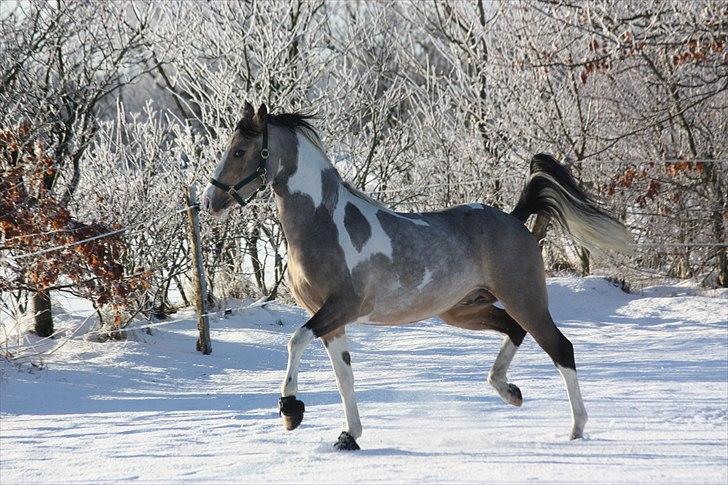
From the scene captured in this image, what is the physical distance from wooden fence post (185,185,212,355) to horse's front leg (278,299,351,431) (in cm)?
484

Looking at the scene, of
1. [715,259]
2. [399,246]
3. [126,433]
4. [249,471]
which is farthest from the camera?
[715,259]

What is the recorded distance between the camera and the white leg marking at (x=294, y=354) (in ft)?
17.3

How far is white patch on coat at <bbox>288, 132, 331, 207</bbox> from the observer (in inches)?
225

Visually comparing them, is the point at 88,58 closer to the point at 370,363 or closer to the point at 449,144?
the point at 370,363

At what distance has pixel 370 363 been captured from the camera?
392 inches

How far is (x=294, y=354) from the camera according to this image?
5.30 m

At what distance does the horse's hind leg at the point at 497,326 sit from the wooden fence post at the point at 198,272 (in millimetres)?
4196

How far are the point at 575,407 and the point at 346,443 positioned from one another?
1410mm

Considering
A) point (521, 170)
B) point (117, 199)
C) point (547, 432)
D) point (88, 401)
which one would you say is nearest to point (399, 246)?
point (547, 432)

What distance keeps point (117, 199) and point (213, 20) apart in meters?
3.58

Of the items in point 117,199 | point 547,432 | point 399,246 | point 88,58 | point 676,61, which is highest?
point 88,58

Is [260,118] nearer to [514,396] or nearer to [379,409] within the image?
[514,396]

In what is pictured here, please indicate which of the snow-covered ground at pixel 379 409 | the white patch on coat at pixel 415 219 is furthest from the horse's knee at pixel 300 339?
the white patch on coat at pixel 415 219

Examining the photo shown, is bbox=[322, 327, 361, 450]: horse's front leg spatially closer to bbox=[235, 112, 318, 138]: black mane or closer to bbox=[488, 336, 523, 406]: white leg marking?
bbox=[488, 336, 523, 406]: white leg marking
